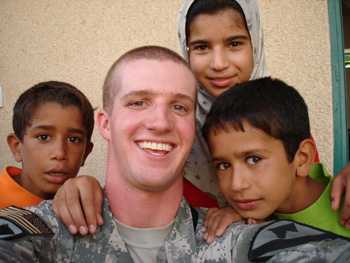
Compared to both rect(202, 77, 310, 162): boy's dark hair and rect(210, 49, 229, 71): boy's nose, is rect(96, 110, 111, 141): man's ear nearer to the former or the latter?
rect(202, 77, 310, 162): boy's dark hair

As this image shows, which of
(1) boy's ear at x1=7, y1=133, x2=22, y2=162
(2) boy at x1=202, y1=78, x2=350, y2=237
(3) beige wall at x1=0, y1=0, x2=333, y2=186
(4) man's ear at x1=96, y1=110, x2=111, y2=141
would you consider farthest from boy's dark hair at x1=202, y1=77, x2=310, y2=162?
(3) beige wall at x1=0, y1=0, x2=333, y2=186

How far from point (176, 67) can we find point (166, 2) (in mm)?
2244

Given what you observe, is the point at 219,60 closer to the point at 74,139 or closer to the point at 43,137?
the point at 74,139

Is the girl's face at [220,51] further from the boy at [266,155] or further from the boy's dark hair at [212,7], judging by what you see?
the boy at [266,155]

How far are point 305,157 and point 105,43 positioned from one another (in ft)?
8.45

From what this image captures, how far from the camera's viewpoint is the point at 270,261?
971 mm

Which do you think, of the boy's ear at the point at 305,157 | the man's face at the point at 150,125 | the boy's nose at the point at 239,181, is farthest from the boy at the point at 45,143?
the boy's ear at the point at 305,157

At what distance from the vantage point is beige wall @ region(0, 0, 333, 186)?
2990mm

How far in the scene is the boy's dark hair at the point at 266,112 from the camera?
1.54m

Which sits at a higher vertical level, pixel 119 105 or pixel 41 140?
pixel 119 105

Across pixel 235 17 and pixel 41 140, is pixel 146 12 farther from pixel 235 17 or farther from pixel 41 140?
pixel 41 140

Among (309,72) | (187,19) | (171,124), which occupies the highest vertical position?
(187,19)

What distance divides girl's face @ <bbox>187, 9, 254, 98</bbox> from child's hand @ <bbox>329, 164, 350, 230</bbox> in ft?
2.42

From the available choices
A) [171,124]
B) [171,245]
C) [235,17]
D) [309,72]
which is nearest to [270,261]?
[171,245]
